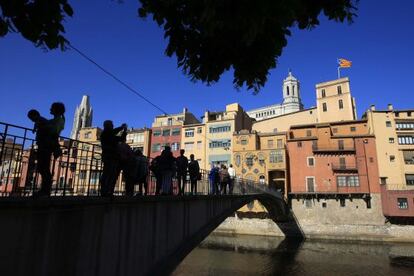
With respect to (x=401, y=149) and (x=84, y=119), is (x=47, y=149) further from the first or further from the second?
(x=84, y=119)

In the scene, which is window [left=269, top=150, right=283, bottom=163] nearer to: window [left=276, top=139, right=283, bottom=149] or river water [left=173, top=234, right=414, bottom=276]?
window [left=276, top=139, right=283, bottom=149]

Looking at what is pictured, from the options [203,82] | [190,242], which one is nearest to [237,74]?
[203,82]

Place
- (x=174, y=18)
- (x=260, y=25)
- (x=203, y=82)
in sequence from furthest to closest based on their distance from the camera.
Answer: (x=203, y=82), (x=174, y=18), (x=260, y=25)

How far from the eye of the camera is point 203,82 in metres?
3.82

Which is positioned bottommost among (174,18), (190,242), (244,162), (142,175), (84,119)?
(190,242)

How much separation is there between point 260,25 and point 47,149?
502 cm

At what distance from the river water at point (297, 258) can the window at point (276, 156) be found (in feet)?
49.6

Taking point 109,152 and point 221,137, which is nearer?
point 109,152

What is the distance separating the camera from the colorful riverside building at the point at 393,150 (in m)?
44.8

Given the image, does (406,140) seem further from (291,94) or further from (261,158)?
(291,94)

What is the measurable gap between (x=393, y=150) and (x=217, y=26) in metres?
53.8

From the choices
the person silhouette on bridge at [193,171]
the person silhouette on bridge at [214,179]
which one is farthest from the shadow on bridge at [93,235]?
the person silhouette on bridge at [214,179]

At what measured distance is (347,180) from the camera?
47.9 metres

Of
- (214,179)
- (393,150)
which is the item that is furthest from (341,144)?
(214,179)
